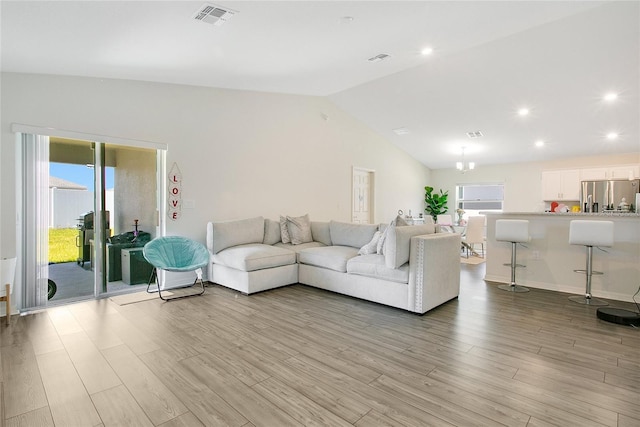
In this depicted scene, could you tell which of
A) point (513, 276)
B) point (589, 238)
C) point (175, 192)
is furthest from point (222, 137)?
point (589, 238)

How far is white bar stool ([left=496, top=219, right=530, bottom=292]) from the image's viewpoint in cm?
445

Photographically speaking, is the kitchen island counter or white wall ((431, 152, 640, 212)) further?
white wall ((431, 152, 640, 212))

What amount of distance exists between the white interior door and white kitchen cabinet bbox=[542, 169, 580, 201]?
4.24 m

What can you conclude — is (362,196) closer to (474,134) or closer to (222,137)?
(474,134)

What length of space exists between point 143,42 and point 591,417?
4.38 m

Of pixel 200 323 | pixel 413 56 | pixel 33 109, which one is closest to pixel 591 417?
pixel 200 323

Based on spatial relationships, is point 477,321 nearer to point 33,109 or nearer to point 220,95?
point 220,95

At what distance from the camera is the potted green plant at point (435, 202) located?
1000cm

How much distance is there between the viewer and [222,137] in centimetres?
519

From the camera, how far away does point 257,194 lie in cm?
569

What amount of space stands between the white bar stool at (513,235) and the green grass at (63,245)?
18.6 ft

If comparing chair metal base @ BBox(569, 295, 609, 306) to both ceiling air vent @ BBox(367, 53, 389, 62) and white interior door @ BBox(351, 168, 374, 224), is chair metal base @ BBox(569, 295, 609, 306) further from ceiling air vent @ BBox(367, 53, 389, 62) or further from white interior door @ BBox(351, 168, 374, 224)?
white interior door @ BBox(351, 168, 374, 224)

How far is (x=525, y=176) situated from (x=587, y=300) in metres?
5.33

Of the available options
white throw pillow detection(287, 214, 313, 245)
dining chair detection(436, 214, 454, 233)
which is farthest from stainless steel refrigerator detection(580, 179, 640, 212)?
white throw pillow detection(287, 214, 313, 245)
